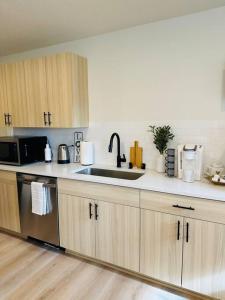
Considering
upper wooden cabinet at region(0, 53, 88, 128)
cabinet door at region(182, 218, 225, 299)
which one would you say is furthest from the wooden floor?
upper wooden cabinet at region(0, 53, 88, 128)

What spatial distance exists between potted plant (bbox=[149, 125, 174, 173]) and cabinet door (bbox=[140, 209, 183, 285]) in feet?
1.87

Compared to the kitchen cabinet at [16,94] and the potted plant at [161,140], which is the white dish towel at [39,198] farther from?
the potted plant at [161,140]

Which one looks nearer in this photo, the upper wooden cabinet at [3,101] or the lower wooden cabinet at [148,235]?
the lower wooden cabinet at [148,235]

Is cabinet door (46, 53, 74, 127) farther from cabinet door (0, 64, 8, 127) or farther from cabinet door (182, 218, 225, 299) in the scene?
cabinet door (182, 218, 225, 299)

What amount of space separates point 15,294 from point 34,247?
672mm

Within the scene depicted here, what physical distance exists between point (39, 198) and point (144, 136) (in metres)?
1.30

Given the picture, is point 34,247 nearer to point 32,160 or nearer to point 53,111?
point 32,160

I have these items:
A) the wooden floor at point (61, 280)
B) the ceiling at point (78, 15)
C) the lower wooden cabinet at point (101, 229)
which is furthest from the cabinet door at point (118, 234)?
the ceiling at point (78, 15)

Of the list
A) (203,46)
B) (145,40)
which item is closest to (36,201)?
(145,40)

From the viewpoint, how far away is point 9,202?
262cm

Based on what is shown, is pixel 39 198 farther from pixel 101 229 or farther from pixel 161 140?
pixel 161 140

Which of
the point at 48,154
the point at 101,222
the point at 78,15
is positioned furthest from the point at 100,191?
the point at 78,15

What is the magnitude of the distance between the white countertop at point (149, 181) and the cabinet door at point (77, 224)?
251 millimetres

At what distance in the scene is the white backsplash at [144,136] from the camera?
202 centimetres
